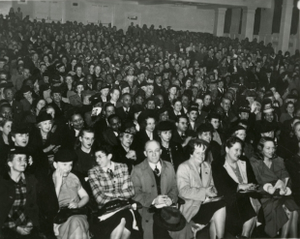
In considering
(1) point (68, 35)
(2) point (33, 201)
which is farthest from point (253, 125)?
(1) point (68, 35)

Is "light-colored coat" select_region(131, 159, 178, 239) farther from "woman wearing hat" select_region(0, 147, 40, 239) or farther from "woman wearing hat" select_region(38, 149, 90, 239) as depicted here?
"woman wearing hat" select_region(0, 147, 40, 239)

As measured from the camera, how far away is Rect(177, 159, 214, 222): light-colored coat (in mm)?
4113

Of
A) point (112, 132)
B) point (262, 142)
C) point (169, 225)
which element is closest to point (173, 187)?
point (169, 225)

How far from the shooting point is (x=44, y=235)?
3.65m

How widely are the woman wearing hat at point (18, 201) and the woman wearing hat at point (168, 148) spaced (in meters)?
1.77

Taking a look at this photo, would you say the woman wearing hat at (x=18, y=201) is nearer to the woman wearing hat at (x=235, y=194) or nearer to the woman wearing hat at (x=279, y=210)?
the woman wearing hat at (x=235, y=194)

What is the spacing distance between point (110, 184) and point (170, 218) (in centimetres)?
74

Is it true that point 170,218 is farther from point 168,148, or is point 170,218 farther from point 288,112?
point 288,112

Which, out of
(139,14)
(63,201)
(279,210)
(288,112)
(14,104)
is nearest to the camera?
(63,201)

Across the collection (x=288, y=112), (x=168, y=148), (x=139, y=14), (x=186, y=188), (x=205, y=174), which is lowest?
(x=186, y=188)

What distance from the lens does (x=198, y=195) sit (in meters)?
4.11

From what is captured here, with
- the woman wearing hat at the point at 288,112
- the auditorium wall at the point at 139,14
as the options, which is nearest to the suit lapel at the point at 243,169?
the woman wearing hat at the point at 288,112

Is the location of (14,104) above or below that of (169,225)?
above

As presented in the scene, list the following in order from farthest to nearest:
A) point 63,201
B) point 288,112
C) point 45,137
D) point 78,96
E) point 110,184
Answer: point 78,96, point 288,112, point 45,137, point 110,184, point 63,201
